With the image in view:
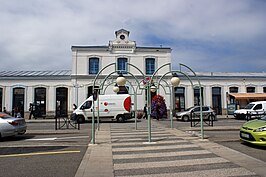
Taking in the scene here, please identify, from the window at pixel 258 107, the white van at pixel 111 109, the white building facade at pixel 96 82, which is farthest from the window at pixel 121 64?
the window at pixel 258 107

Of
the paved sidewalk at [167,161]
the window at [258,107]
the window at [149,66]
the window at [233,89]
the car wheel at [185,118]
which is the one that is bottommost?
the paved sidewalk at [167,161]

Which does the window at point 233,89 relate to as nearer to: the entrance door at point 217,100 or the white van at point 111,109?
the entrance door at point 217,100

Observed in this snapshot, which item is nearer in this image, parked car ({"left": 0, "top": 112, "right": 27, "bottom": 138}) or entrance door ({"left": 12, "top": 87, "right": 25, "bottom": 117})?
parked car ({"left": 0, "top": 112, "right": 27, "bottom": 138})

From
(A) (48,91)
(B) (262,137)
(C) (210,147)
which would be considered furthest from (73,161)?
(A) (48,91)

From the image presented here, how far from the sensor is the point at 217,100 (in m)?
32.3

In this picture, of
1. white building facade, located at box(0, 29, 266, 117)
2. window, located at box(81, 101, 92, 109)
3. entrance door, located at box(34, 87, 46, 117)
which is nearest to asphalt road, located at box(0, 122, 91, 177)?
window, located at box(81, 101, 92, 109)

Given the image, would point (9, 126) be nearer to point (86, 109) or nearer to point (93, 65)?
point (86, 109)

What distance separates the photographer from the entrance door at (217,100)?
3216 cm

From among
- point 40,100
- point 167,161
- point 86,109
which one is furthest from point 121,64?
point 167,161

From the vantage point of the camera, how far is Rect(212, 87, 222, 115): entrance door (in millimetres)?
32156

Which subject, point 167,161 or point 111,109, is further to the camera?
point 111,109

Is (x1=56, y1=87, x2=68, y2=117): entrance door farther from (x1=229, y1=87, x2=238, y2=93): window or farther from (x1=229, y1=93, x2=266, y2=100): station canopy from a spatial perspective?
(x1=229, y1=87, x2=238, y2=93): window

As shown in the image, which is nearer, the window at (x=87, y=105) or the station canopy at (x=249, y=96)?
the window at (x=87, y=105)

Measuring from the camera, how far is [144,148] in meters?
9.55
